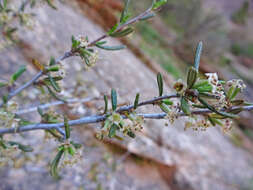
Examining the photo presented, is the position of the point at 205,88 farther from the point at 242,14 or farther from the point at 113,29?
the point at 242,14

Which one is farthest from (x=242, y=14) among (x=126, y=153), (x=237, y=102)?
(x=237, y=102)

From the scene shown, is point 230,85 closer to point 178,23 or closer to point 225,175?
point 225,175

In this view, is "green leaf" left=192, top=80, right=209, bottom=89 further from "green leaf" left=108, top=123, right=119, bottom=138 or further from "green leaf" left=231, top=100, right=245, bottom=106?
"green leaf" left=108, top=123, right=119, bottom=138

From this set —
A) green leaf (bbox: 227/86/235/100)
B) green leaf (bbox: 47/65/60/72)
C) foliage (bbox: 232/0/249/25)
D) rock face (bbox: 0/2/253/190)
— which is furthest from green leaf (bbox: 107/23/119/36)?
foliage (bbox: 232/0/249/25)

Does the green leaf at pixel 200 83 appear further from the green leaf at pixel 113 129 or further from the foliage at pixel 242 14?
the foliage at pixel 242 14

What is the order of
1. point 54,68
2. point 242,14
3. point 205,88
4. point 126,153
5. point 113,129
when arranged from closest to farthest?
point 205,88 → point 113,129 → point 54,68 → point 126,153 → point 242,14

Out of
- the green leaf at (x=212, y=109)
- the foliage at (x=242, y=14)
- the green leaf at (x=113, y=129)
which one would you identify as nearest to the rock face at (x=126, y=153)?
the green leaf at (x=113, y=129)
